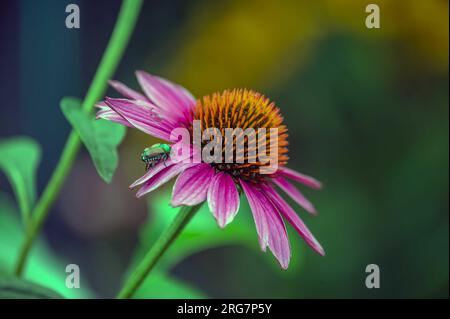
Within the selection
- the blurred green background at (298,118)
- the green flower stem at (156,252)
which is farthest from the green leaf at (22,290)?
the blurred green background at (298,118)

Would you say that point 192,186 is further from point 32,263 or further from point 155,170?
point 32,263

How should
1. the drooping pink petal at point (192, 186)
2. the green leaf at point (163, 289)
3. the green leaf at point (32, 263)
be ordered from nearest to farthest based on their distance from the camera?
1. the drooping pink petal at point (192, 186)
2. the green leaf at point (163, 289)
3. the green leaf at point (32, 263)

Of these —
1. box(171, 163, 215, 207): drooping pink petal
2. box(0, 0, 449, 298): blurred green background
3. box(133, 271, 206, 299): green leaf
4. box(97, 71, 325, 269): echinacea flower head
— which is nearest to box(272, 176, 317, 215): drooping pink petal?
box(97, 71, 325, 269): echinacea flower head

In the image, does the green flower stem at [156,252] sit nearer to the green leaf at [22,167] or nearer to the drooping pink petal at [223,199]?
the drooping pink petal at [223,199]

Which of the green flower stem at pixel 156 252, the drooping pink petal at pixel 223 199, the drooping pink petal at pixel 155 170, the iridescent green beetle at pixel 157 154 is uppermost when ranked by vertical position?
the iridescent green beetle at pixel 157 154
